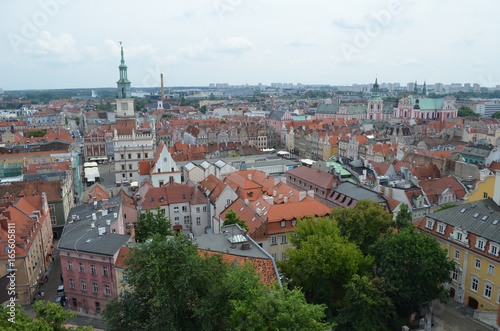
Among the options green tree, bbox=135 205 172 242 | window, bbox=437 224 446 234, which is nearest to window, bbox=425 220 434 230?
window, bbox=437 224 446 234

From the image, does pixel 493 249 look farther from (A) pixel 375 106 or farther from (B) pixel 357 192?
(A) pixel 375 106

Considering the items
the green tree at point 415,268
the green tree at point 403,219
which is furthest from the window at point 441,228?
the green tree at point 415,268

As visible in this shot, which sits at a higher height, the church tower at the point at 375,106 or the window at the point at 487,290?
the church tower at the point at 375,106

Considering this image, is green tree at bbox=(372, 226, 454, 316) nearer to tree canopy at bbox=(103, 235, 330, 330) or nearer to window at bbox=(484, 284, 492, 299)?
window at bbox=(484, 284, 492, 299)

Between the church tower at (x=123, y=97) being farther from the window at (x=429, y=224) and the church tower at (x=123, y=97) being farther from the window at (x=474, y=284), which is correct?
the window at (x=474, y=284)

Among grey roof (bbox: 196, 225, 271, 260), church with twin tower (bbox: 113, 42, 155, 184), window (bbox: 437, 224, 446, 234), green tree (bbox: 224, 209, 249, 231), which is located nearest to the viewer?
grey roof (bbox: 196, 225, 271, 260)

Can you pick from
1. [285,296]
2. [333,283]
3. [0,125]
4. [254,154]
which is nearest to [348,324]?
[333,283]

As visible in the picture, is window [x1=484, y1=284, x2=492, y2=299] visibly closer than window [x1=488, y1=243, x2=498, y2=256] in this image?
No

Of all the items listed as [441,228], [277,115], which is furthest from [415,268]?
[277,115]
